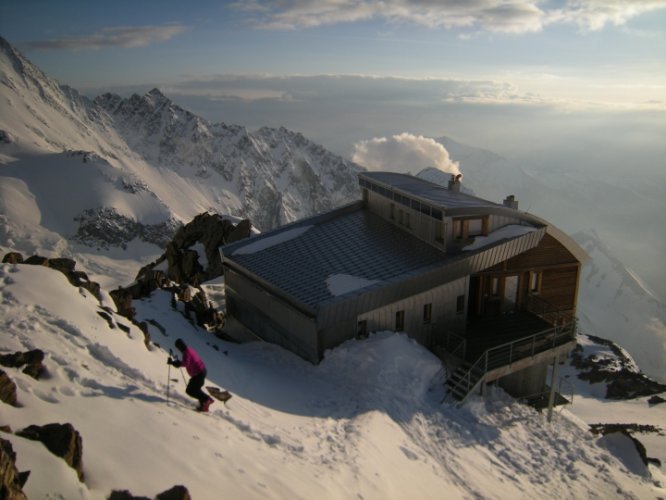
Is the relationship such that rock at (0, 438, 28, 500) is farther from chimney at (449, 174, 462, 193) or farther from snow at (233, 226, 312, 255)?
chimney at (449, 174, 462, 193)

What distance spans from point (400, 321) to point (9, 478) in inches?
666

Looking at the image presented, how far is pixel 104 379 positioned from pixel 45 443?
12.2ft

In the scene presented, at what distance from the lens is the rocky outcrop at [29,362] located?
11.8 m

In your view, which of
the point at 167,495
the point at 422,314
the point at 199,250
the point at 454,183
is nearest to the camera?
the point at 167,495

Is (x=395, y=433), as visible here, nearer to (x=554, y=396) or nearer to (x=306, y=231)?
(x=554, y=396)

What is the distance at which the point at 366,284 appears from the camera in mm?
22328

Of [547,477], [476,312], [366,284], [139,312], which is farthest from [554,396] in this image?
[139,312]

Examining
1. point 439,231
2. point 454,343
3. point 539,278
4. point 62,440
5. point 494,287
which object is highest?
point 62,440

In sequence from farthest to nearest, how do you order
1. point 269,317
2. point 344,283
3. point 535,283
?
point 535,283 < point 269,317 < point 344,283

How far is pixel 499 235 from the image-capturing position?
25875 mm

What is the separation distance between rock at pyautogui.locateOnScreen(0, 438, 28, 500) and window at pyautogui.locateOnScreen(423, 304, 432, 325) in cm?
1766

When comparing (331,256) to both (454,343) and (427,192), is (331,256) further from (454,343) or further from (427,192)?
(454,343)

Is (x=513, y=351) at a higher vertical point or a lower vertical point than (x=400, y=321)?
lower

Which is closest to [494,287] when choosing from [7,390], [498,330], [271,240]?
[498,330]
